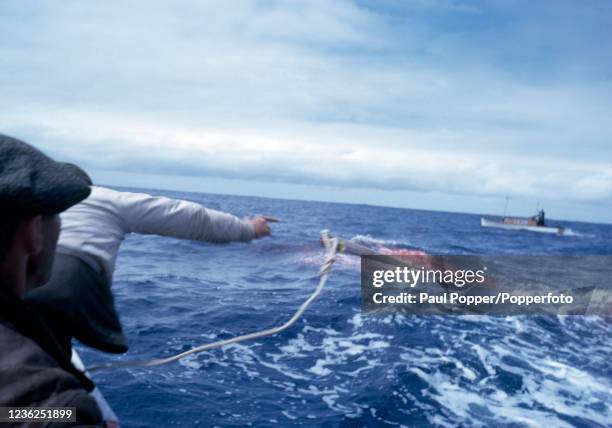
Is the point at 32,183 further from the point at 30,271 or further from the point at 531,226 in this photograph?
the point at 531,226

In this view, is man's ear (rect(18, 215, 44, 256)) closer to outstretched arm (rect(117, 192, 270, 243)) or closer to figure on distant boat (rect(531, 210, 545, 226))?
outstretched arm (rect(117, 192, 270, 243))

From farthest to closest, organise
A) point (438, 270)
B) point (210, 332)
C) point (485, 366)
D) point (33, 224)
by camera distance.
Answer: point (438, 270), point (210, 332), point (485, 366), point (33, 224)

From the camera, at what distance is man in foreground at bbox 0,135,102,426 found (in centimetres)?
113

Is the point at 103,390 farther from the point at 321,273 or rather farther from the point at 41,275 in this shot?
the point at 41,275

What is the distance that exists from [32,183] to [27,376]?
→ 0.55 m

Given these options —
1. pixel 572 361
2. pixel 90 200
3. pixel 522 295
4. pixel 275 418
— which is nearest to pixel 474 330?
pixel 572 361

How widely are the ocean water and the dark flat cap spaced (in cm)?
497

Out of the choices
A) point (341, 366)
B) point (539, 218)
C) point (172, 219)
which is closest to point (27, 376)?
point (172, 219)

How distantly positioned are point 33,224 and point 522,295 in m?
16.6

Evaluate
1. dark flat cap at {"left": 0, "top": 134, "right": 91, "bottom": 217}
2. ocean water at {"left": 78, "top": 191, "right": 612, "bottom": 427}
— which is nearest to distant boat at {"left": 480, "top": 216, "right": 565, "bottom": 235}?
ocean water at {"left": 78, "top": 191, "right": 612, "bottom": 427}

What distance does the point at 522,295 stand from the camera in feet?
51.0

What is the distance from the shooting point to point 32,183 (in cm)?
134

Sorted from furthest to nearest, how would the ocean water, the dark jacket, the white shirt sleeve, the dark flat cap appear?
the ocean water < the white shirt sleeve < the dark flat cap < the dark jacket

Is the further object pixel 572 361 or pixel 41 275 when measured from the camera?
pixel 572 361
